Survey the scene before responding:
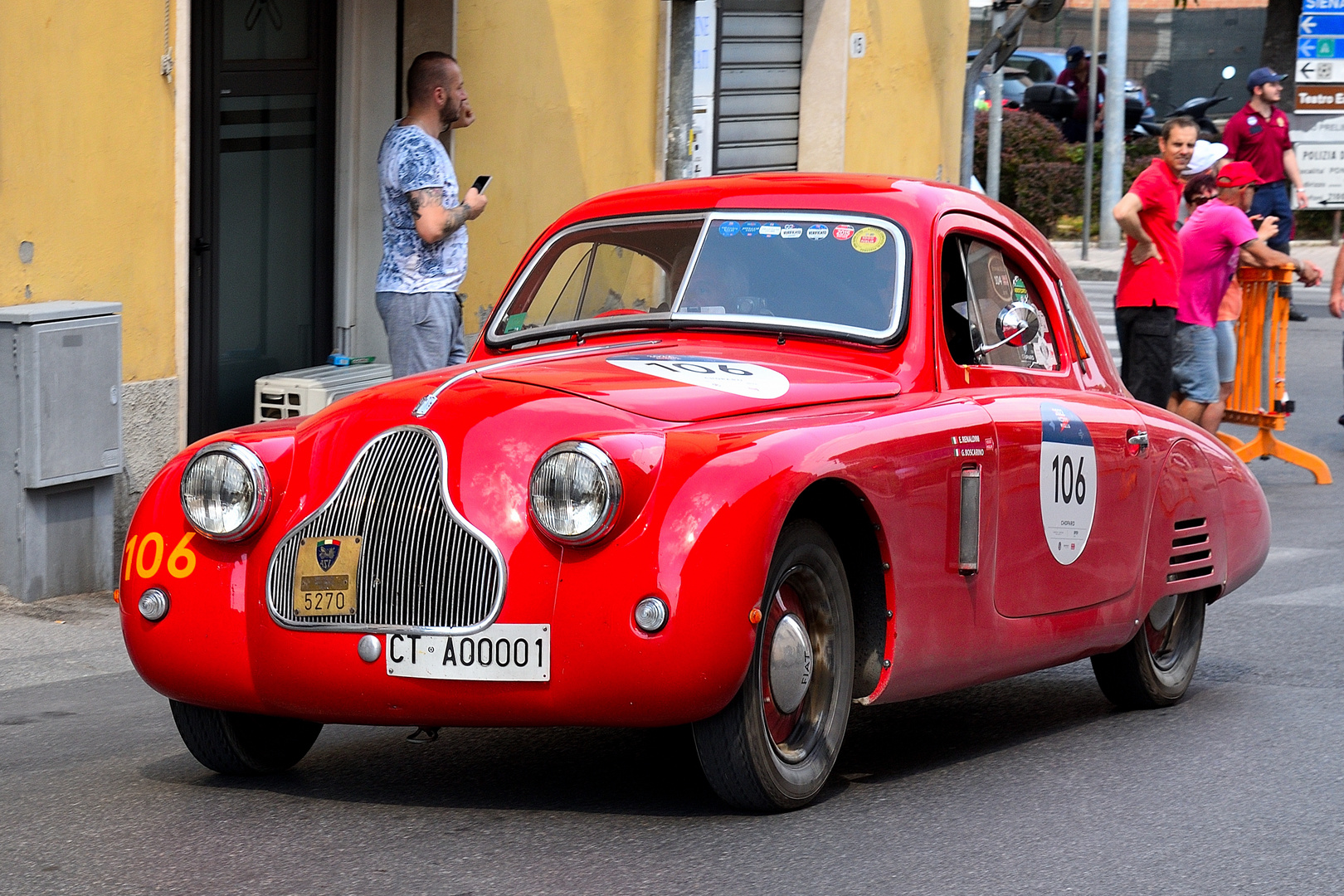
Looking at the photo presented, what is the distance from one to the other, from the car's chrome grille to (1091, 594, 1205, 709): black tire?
2.68 metres

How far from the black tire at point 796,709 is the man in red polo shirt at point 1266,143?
554 inches

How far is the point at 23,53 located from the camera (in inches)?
326

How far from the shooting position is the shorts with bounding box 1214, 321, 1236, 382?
12.5 m

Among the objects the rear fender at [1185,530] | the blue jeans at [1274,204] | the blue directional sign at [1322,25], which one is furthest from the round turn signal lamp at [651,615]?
the blue directional sign at [1322,25]

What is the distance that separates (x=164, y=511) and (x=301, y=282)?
5.83 meters

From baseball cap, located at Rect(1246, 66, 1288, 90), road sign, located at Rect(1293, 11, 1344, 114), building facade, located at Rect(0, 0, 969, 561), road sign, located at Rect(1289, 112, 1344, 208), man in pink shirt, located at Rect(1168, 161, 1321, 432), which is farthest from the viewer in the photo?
road sign, located at Rect(1289, 112, 1344, 208)

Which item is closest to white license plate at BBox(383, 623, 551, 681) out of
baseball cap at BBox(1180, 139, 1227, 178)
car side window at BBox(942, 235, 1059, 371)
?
car side window at BBox(942, 235, 1059, 371)

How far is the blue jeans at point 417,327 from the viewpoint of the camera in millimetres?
8844

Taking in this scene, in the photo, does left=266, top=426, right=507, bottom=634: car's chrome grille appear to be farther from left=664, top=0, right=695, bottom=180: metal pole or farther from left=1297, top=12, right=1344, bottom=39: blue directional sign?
left=1297, top=12, right=1344, bottom=39: blue directional sign

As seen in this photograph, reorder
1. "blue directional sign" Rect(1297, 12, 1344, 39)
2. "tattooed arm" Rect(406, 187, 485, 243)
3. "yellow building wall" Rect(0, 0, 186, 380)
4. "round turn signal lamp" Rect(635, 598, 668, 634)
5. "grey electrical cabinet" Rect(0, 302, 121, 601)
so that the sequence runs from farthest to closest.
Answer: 1. "blue directional sign" Rect(1297, 12, 1344, 39)
2. "tattooed arm" Rect(406, 187, 485, 243)
3. "yellow building wall" Rect(0, 0, 186, 380)
4. "grey electrical cabinet" Rect(0, 302, 121, 601)
5. "round turn signal lamp" Rect(635, 598, 668, 634)

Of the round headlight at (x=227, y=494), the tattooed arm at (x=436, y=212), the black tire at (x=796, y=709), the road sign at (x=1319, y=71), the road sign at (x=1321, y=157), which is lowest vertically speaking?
the black tire at (x=796, y=709)

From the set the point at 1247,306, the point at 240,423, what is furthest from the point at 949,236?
the point at 1247,306

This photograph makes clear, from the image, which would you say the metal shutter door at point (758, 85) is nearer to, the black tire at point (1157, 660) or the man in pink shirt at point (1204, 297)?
the man in pink shirt at point (1204, 297)

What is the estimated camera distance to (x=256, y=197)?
10.3m
